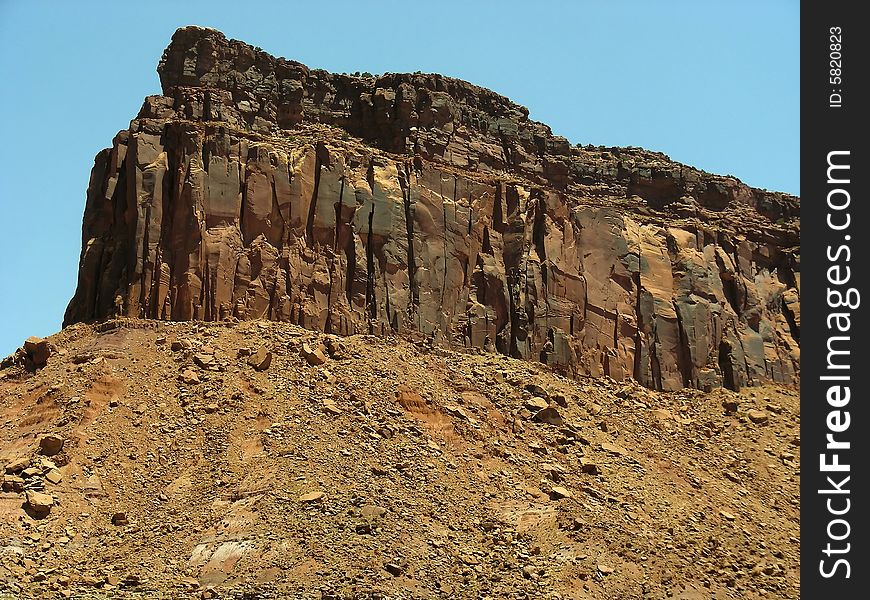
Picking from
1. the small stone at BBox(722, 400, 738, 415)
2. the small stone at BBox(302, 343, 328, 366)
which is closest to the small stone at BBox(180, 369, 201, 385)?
the small stone at BBox(302, 343, 328, 366)

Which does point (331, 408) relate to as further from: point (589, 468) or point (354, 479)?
point (589, 468)

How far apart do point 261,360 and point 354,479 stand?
5318 mm

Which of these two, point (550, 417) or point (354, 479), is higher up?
point (550, 417)

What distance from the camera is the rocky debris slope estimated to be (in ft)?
101

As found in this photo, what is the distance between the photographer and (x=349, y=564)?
3064cm

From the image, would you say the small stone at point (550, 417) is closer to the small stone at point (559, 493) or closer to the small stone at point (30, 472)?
the small stone at point (559, 493)

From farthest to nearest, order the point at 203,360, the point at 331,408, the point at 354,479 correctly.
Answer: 1. the point at 203,360
2. the point at 331,408
3. the point at 354,479

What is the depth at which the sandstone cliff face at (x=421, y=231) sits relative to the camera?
39688 mm

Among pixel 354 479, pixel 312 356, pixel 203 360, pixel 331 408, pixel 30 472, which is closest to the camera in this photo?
pixel 30 472

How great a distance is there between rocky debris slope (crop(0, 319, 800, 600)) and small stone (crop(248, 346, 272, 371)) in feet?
0.36

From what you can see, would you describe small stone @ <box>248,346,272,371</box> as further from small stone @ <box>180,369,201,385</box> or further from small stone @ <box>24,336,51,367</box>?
small stone @ <box>24,336,51,367</box>

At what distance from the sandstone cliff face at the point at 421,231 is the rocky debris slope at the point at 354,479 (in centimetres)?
158

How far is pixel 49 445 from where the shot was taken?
33.1m

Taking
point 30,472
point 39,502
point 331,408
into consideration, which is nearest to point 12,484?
point 30,472
